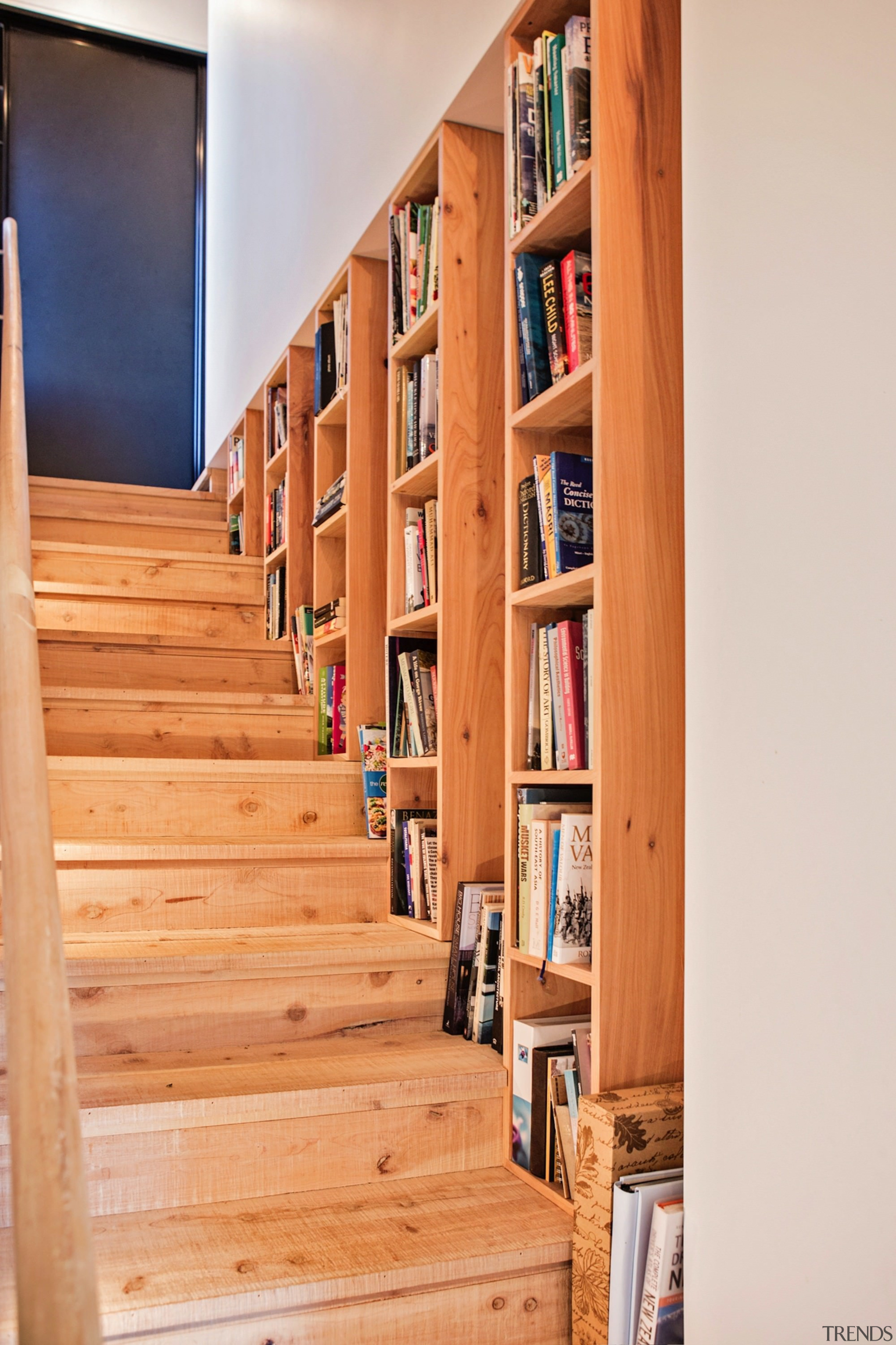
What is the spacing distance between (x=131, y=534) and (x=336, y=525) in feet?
4.79

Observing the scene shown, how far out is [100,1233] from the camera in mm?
1420

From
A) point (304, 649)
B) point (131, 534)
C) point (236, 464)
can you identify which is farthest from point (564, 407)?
point (236, 464)

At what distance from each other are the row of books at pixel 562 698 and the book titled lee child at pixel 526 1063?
15.4 inches

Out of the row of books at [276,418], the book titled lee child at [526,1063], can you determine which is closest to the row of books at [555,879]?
the book titled lee child at [526,1063]

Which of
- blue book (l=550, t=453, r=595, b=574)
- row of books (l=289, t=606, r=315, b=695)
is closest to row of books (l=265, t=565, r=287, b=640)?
row of books (l=289, t=606, r=315, b=695)

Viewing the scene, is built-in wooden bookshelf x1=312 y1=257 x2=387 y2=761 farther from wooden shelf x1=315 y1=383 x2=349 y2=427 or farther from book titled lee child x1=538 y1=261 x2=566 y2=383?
book titled lee child x1=538 y1=261 x2=566 y2=383

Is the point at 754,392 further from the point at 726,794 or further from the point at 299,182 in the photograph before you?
the point at 299,182

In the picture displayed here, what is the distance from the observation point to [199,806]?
7.97ft

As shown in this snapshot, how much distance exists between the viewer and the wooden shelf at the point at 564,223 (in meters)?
1.64

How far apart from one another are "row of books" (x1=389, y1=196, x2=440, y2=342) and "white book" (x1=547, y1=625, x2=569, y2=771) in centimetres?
91

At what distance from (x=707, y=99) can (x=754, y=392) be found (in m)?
0.38

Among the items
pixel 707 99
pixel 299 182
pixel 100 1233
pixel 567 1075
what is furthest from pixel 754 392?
pixel 299 182

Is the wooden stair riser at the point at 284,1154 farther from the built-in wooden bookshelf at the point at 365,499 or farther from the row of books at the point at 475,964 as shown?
the built-in wooden bookshelf at the point at 365,499

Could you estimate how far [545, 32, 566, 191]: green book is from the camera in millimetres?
1703
